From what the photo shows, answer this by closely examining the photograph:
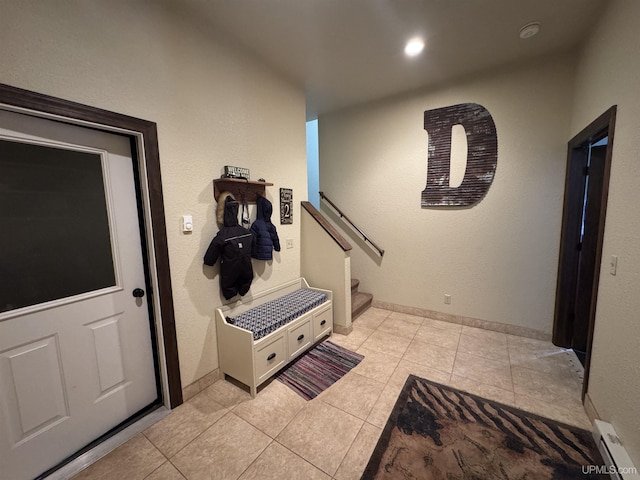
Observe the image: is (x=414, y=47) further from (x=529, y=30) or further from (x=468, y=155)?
(x=468, y=155)

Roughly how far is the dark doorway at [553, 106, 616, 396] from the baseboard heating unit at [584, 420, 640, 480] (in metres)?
0.88

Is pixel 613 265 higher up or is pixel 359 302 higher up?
pixel 613 265

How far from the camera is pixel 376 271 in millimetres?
3512

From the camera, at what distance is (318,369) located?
2.21 m

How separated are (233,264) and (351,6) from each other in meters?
2.08

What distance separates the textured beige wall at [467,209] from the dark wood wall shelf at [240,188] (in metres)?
1.63

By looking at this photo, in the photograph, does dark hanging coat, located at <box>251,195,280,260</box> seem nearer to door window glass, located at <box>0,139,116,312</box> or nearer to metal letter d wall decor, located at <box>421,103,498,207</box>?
door window glass, located at <box>0,139,116,312</box>

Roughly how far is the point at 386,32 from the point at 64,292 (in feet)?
9.37

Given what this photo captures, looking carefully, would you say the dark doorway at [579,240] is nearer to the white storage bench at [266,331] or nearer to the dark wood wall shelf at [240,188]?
the white storage bench at [266,331]

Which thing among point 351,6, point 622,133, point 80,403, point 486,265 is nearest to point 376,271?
point 486,265

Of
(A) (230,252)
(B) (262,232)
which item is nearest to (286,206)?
(B) (262,232)

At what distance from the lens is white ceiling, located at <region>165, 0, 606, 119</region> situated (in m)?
1.74

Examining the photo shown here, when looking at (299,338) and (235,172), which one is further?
(299,338)

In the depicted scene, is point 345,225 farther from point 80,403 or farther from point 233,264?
point 80,403
